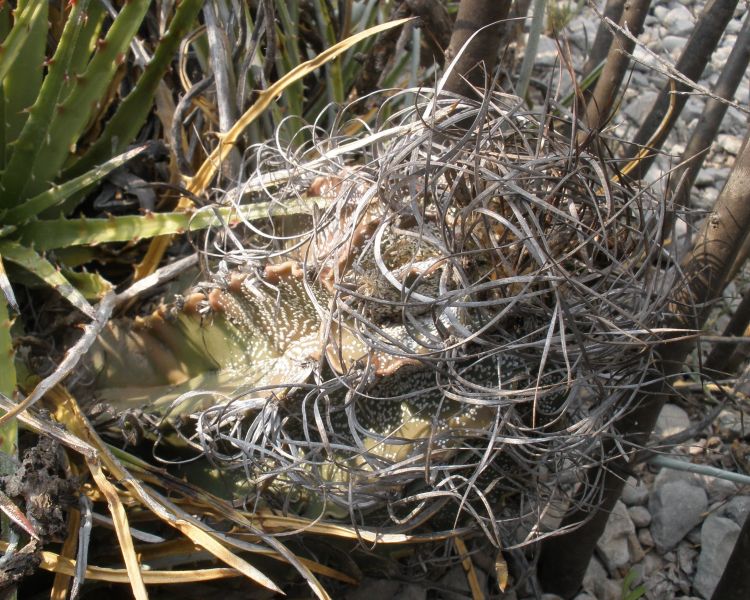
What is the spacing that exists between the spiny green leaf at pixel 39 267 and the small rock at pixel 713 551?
3.23 feet

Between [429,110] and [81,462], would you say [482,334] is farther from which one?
[81,462]

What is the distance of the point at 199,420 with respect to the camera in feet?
3.30

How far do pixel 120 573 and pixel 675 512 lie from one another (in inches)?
34.1

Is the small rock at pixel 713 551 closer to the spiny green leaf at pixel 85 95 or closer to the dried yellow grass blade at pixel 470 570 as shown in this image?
the dried yellow grass blade at pixel 470 570

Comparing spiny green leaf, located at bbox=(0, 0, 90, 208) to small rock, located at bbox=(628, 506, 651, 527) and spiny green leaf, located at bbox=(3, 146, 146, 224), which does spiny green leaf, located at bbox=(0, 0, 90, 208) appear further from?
small rock, located at bbox=(628, 506, 651, 527)

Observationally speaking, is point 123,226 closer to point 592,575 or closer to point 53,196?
point 53,196

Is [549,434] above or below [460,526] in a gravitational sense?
above

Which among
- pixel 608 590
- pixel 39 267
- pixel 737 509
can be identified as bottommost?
pixel 608 590

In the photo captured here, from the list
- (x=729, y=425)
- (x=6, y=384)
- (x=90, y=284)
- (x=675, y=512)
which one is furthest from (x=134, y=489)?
(x=729, y=425)

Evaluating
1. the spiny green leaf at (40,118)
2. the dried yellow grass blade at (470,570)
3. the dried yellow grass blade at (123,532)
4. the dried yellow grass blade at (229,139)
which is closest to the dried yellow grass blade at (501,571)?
the dried yellow grass blade at (470,570)

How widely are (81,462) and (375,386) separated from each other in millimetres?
413

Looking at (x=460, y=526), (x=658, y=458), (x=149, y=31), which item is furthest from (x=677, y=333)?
(x=149, y=31)

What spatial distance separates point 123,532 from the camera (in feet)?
3.14

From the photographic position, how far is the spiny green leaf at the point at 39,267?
43.5 inches
